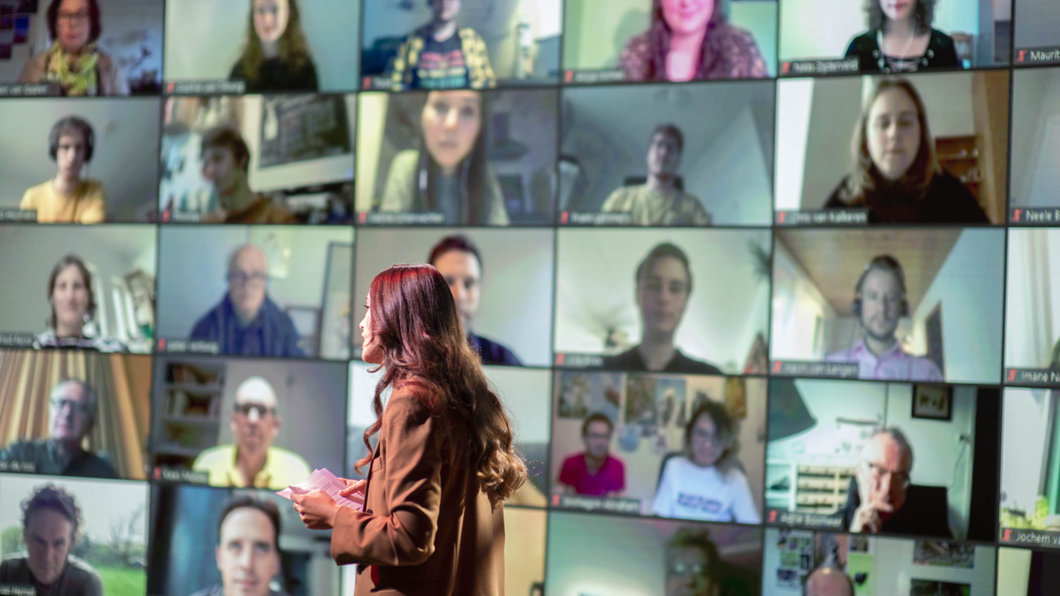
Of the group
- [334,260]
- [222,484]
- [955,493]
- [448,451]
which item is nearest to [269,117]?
[334,260]

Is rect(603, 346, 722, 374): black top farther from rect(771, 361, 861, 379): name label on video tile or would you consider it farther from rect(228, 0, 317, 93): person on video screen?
rect(228, 0, 317, 93): person on video screen

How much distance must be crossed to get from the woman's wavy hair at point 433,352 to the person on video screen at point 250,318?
1616mm

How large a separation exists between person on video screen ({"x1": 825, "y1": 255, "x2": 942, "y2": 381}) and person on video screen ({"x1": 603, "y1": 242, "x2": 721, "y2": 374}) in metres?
0.54

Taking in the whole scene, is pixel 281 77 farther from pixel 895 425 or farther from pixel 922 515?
pixel 922 515

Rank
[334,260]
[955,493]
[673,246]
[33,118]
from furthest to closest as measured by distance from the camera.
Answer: [33,118] < [334,260] < [673,246] < [955,493]

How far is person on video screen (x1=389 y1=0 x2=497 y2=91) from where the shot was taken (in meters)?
3.24

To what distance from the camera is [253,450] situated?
11.1ft

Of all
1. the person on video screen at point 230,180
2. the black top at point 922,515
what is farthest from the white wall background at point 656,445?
the person on video screen at point 230,180

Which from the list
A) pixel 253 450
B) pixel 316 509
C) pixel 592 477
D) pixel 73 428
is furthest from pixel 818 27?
pixel 73 428

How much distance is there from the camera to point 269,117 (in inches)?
133

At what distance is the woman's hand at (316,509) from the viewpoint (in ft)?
5.98

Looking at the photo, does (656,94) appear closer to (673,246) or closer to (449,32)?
(673,246)

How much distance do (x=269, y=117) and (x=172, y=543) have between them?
170cm

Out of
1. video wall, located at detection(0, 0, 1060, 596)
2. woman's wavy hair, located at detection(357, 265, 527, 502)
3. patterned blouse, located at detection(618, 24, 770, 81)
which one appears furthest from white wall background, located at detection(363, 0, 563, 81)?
woman's wavy hair, located at detection(357, 265, 527, 502)
